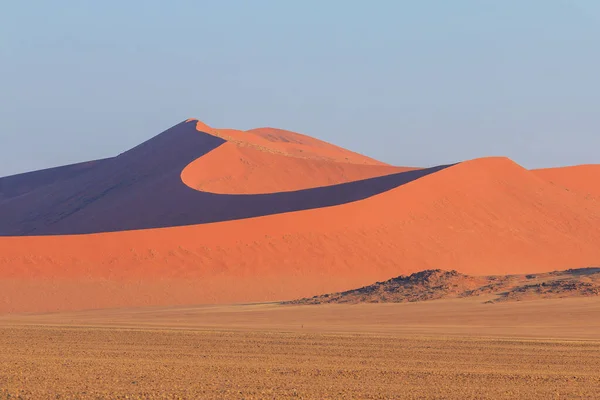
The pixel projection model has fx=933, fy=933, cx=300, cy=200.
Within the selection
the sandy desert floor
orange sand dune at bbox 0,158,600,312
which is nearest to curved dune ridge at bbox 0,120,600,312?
orange sand dune at bbox 0,158,600,312

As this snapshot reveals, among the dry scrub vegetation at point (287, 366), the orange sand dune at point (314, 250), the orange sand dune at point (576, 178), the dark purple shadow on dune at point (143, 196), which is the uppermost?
the dark purple shadow on dune at point (143, 196)

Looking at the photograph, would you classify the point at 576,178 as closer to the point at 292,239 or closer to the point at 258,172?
the point at 258,172

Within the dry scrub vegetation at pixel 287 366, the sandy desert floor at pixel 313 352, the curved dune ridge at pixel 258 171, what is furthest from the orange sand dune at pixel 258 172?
the dry scrub vegetation at pixel 287 366

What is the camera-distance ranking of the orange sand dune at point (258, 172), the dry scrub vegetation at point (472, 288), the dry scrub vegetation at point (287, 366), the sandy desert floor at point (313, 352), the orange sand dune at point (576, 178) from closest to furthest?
the dry scrub vegetation at point (287, 366), the sandy desert floor at point (313, 352), the dry scrub vegetation at point (472, 288), the orange sand dune at point (576, 178), the orange sand dune at point (258, 172)

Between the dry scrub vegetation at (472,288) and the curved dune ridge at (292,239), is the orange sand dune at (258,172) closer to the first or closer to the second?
the curved dune ridge at (292,239)

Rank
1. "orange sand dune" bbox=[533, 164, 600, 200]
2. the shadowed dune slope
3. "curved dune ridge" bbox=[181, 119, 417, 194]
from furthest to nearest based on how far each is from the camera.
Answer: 1. the shadowed dune slope
2. "curved dune ridge" bbox=[181, 119, 417, 194]
3. "orange sand dune" bbox=[533, 164, 600, 200]

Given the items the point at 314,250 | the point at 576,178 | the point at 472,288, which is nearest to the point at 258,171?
the point at 576,178

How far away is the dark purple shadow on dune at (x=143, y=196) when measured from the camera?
57.4 metres

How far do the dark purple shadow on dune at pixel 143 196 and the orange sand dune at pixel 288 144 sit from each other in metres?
2.52

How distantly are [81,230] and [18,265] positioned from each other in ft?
85.0

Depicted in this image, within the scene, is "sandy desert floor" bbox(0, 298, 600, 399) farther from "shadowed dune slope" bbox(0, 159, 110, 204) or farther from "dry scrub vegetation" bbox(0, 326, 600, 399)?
"shadowed dune slope" bbox(0, 159, 110, 204)

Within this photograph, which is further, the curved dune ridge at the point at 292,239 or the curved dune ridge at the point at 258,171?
the curved dune ridge at the point at 258,171

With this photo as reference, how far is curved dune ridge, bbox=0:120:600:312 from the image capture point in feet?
122

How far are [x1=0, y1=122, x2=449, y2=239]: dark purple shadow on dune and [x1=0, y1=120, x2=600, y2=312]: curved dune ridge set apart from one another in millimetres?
200
